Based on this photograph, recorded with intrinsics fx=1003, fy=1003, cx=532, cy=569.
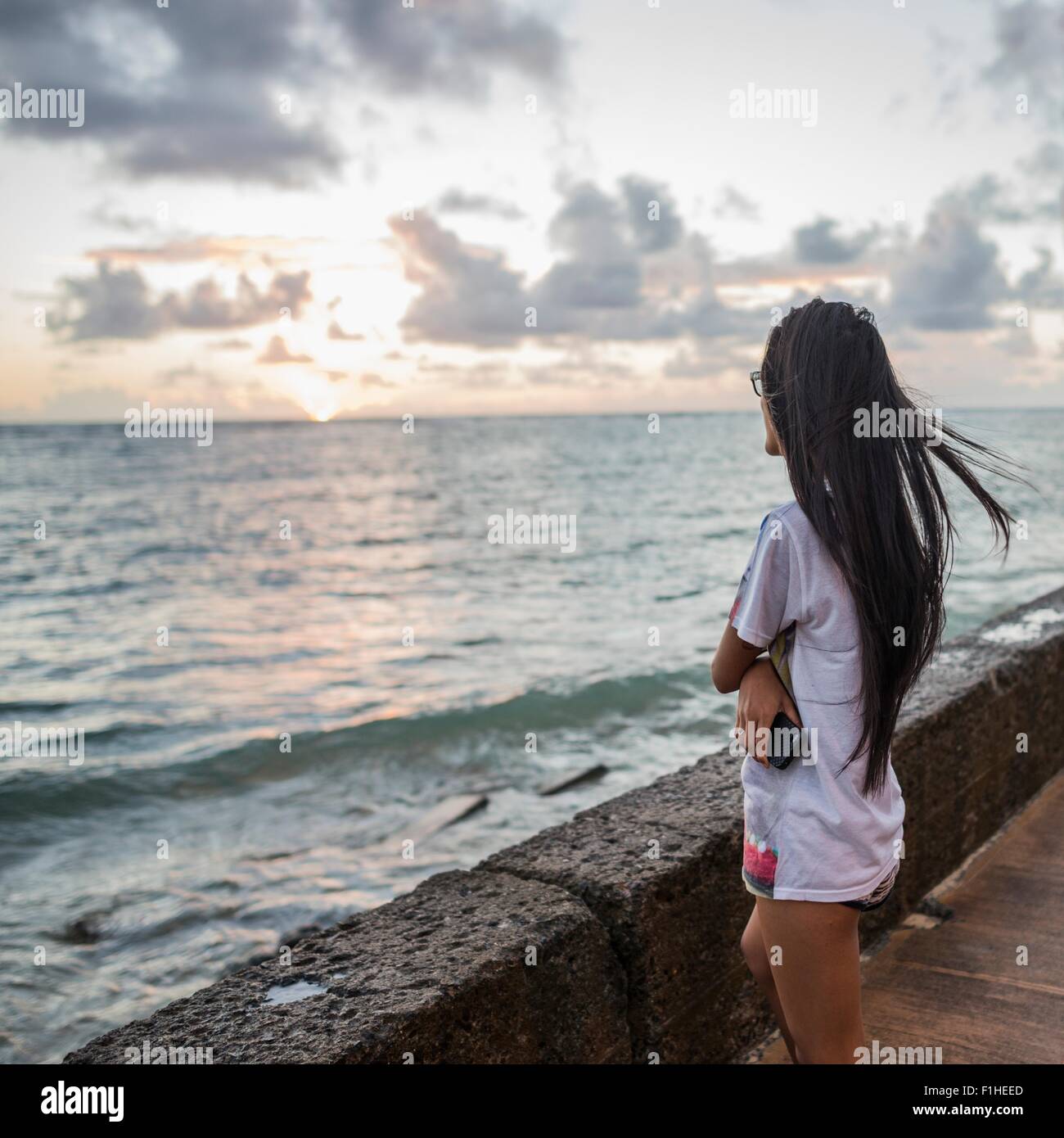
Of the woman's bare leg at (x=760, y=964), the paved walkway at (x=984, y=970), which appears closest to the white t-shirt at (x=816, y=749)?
the woman's bare leg at (x=760, y=964)

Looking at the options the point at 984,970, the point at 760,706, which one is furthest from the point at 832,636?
the point at 984,970

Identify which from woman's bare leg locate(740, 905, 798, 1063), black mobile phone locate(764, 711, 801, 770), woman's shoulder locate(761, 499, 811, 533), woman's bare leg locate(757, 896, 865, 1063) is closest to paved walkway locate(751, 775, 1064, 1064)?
woman's bare leg locate(740, 905, 798, 1063)

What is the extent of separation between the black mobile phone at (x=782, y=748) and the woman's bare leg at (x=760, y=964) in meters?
0.41

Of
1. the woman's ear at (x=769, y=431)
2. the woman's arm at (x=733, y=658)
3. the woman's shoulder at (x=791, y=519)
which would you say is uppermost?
the woman's ear at (x=769, y=431)

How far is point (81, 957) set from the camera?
219 inches

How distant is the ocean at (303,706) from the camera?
19.6ft

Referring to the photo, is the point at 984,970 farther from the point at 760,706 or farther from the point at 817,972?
the point at 760,706

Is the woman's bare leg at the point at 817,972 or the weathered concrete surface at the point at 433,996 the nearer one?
the woman's bare leg at the point at 817,972

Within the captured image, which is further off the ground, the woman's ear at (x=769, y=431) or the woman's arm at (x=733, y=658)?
the woman's ear at (x=769, y=431)

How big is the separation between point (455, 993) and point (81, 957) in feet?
14.5

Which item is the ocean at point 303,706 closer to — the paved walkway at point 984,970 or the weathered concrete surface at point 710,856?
the weathered concrete surface at point 710,856

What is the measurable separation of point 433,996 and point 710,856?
92 centimetres

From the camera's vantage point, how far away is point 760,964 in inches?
82.6

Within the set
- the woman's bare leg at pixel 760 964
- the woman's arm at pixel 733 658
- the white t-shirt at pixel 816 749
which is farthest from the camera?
the woman's bare leg at pixel 760 964
